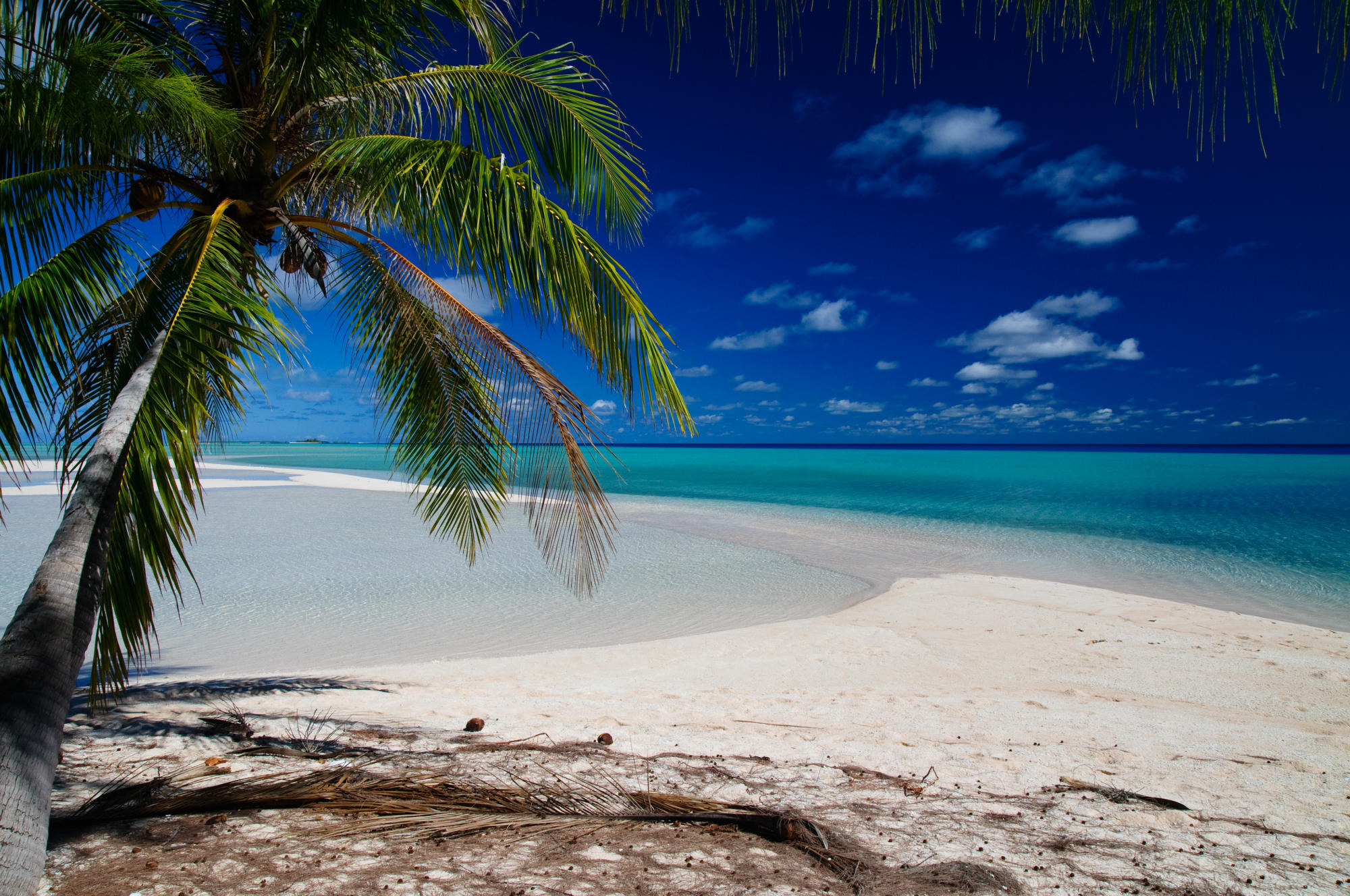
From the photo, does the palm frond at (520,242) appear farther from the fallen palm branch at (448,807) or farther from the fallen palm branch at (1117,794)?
the fallen palm branch at (1117,794)

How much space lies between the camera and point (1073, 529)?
59.7 feet

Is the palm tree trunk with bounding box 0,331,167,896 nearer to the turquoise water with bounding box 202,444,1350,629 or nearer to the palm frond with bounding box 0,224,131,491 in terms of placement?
the palm frond with bounding box 0,224,131,491

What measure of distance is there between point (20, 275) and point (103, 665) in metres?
2.04

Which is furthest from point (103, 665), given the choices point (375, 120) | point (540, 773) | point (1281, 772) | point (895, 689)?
point (1281, 772)

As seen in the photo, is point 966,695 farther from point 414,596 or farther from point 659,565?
point 414,596

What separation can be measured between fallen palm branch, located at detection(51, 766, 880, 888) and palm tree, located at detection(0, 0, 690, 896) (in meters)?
0.65

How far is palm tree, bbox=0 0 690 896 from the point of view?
2.52m

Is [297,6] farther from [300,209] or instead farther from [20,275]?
[20,275]

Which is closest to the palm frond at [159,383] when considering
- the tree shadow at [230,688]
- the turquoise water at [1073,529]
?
the tree shadow at [230,688]

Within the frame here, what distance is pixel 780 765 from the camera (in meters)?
3.71

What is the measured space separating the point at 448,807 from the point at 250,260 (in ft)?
9.59

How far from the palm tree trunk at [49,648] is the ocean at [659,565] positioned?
1774 mm

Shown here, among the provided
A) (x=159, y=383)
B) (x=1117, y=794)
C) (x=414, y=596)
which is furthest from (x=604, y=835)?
(x=414, y=596)

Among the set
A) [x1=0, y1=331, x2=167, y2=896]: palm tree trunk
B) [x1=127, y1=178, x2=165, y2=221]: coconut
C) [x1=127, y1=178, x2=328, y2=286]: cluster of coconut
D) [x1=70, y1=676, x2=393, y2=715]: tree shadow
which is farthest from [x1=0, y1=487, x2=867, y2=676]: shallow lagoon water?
[x1=0, y1=331, x2=167, y2=896]: palm tree trunk
